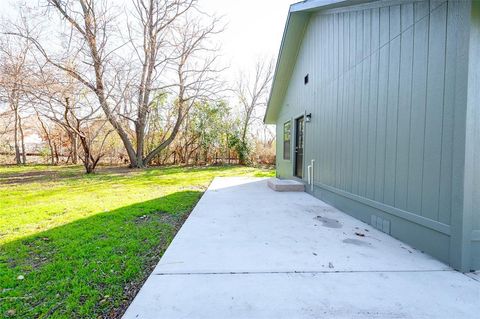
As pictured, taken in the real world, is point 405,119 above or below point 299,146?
above

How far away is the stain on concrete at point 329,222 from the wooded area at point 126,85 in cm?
870

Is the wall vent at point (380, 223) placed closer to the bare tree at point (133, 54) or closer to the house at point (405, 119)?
the house at point (405, 119)

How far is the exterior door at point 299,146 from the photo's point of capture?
645cm

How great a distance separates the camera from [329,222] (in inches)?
135

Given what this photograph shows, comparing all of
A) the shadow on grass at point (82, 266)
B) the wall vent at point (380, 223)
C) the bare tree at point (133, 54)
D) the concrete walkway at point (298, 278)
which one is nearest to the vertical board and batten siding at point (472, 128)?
the concrete walkway at point (298, 278)

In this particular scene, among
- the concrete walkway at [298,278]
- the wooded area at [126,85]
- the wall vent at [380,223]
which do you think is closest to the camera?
the concrete walkway at [298,278]

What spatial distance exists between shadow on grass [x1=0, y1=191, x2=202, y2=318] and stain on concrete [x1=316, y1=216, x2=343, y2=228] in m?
2.10

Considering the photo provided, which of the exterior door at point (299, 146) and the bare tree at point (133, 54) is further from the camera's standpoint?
the bare tree at point (133, 54)

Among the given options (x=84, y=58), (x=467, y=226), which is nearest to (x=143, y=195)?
(x=467, y=226)

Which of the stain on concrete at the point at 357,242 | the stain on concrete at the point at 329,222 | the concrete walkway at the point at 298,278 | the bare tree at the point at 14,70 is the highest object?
the bare tree at the point at 14,70

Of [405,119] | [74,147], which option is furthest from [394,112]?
[74,147]

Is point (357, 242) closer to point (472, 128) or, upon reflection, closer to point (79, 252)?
point (472, 128)

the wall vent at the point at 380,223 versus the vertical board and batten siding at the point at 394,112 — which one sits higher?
the vertical board and batten siding at the point at 394,112

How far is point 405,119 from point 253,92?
17.1m
